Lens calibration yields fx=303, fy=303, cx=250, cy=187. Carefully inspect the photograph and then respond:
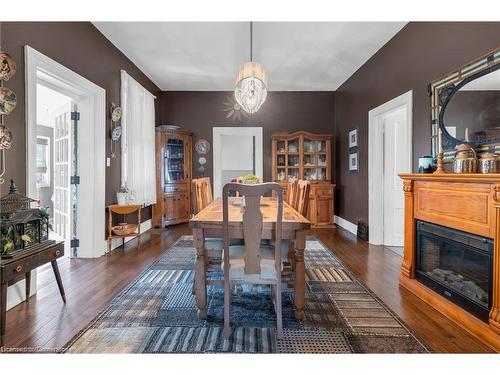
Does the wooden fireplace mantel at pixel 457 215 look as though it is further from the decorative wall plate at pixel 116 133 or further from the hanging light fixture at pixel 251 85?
the decorative wall plate at pixel 116 133

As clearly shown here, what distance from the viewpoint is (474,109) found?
2.51 metres

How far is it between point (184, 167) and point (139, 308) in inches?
161

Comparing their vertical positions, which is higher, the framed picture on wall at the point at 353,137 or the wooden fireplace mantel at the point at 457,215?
the framed picture on wall at the point at 353,137

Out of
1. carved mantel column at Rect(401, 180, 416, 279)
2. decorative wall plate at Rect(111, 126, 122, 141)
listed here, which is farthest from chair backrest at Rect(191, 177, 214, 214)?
carved mantel column at Rect(401, 180, 416, 279)

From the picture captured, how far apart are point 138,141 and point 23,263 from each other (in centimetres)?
304

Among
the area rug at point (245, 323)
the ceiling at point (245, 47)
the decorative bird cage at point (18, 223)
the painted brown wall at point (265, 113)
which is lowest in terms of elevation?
the area rug at point (245, 323)

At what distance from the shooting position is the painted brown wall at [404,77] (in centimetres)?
265

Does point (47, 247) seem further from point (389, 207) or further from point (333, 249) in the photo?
point (389, 207)

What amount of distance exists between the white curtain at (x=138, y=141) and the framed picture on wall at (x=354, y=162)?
11.7ft

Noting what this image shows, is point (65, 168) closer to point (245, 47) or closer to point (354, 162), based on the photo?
point (245, 47)

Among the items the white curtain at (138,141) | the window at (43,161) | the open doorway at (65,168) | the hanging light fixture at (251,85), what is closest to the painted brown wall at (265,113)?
the white curtain at (138,141)

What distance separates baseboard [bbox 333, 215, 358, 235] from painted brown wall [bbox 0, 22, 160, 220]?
393cm

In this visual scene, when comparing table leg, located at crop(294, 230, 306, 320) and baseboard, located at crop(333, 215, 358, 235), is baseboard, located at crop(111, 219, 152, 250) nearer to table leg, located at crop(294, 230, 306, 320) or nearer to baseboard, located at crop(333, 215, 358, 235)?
table leg, located at crop(294, 230, 306, 320)

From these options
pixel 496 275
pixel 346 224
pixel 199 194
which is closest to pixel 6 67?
pixel 199 194
